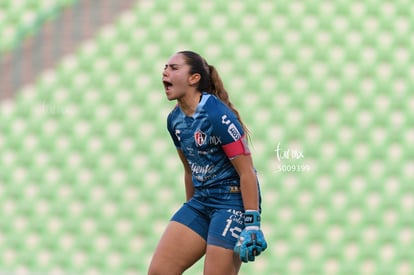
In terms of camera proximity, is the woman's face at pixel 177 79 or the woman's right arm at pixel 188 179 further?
the woman's right arm at pixel 188 179

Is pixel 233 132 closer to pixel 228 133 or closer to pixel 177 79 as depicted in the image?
pixel 228 133

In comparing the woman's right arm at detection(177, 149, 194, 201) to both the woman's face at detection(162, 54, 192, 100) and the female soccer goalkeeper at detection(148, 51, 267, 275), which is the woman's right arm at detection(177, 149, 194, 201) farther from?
the woman's face at detection(162, 54, 192, 100)

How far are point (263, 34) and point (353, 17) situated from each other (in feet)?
2.77

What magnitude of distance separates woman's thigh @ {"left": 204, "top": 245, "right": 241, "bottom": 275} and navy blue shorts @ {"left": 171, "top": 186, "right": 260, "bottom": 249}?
0.08ft

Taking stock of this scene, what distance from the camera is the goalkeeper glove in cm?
356

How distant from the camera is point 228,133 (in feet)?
11.9

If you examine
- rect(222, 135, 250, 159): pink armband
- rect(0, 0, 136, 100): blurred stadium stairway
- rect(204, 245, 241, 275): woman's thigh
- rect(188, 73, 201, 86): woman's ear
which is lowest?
rect(204, 245, 241, 275): woman's thigh

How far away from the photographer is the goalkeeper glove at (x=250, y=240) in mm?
3561

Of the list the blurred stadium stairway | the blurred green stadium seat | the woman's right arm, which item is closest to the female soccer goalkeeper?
the woman's right arm

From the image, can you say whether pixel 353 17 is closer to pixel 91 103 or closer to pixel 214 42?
pixel 214 42

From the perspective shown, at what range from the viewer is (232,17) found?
306 inches

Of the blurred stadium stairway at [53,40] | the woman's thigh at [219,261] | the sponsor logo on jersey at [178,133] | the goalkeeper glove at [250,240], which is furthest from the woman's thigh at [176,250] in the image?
the blurred stadium stairway at [53,40]

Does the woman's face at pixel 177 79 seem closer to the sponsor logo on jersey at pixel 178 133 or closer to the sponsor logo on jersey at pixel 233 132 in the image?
the sponsor logo on jersey at pixel 178 133

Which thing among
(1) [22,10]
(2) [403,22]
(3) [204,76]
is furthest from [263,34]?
(3) [204,76]
